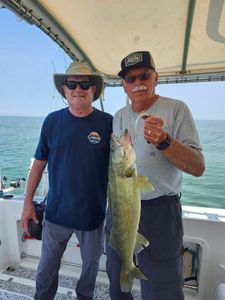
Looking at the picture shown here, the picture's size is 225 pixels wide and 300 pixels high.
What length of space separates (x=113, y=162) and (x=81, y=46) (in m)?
1.52

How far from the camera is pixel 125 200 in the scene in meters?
1.43

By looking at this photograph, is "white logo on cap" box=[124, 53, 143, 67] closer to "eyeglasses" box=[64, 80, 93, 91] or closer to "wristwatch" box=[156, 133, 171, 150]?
"eyeglasses" box=[64, 80, 93, 91]

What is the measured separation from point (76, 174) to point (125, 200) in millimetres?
682

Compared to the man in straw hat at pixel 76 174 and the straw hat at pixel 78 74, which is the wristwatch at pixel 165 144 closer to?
the man in straw hat at pixel 76 174

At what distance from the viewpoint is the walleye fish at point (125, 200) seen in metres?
1.33

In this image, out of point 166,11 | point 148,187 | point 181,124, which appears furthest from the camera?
point 166,11

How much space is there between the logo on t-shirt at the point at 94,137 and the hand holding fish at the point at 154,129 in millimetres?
797

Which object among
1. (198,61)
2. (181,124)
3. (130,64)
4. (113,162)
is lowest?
(113,162)

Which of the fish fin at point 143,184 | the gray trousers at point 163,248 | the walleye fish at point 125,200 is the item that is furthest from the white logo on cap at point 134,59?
the gray trousers at point 163,248

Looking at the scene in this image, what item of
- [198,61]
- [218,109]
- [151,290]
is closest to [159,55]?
[198,61]

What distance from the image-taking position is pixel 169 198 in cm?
162

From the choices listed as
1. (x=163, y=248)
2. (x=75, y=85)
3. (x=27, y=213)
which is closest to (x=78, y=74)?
(x=75, y=85)

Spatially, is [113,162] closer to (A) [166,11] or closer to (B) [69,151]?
(B) [69,151]

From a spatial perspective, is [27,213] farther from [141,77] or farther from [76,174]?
[141,77]
